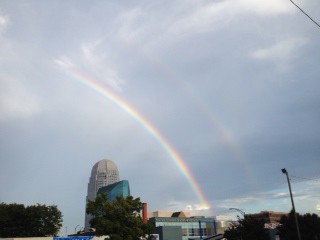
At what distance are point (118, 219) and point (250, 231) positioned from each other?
25.3m

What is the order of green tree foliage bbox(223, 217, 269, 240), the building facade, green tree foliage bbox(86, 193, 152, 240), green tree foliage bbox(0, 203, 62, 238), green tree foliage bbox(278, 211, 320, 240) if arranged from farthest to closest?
the building facade < green tree foliage bbox(0, 203, 62, 238) < green tree foliage bbox(223, 217, 269, 240) < green tree foliage bbox(278, 211, 320, 240) < green tree foliage bbox(86, 193, 152, 240)

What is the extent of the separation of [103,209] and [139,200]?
16.6 feet

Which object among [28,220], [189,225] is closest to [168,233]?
[189,225]

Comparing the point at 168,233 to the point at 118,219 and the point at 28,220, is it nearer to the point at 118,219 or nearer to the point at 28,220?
the point at 28,220

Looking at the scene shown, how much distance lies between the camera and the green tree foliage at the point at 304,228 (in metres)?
46.6

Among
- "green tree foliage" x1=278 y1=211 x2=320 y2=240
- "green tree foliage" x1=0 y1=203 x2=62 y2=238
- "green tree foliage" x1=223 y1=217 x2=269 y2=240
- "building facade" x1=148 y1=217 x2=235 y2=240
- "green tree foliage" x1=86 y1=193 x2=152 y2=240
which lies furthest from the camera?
"building facade" x1=148 y1=217 x2=235 y2=240

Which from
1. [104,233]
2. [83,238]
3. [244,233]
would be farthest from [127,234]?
[244,233]

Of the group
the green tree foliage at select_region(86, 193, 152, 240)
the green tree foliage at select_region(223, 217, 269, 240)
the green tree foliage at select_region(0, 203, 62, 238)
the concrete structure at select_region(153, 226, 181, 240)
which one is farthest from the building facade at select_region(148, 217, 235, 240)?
the green tree foliage at select_region(86, 193, 152, 240)

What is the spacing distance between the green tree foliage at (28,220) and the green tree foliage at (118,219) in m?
50.5

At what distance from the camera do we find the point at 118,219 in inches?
1529

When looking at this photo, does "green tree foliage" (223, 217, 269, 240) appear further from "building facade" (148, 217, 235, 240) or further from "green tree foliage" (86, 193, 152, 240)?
"building facade" (148, 217, 235, 240)

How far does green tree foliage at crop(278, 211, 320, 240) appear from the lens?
46.6 metres

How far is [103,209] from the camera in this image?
132 ft

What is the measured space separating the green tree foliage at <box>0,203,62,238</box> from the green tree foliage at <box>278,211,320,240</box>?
62297 millimetres
